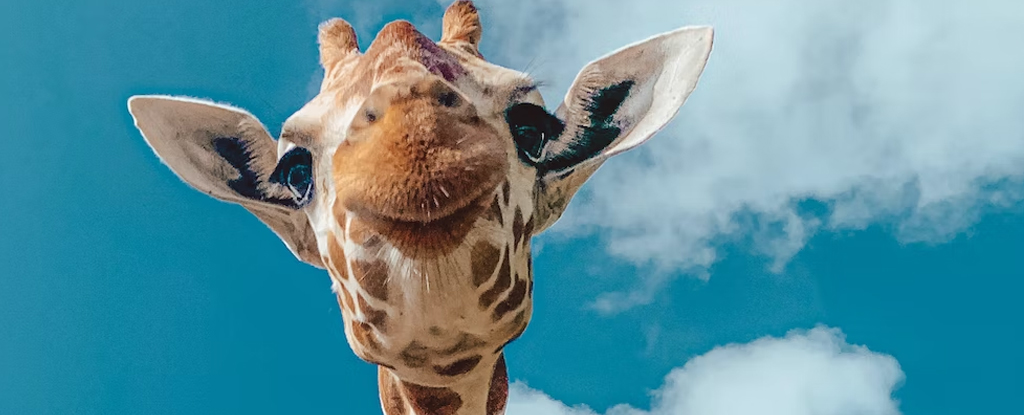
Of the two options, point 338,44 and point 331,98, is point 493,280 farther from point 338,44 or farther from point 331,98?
point 338,44

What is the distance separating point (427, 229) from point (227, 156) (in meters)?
1.58

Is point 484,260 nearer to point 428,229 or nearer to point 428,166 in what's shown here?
point 428,229

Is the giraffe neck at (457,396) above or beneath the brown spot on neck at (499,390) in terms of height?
beneath

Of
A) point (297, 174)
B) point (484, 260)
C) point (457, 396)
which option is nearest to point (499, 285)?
point (484, 260)

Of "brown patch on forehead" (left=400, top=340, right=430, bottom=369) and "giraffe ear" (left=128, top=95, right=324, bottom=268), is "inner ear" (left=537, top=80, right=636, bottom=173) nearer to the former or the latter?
"brown patch on forehead" (left=400, top=340, right=430, bottom=369)

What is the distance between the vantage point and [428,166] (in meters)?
2.65

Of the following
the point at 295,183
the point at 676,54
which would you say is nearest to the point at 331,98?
the point at 295,183

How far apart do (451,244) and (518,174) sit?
1.83ft

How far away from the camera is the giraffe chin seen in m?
2.75

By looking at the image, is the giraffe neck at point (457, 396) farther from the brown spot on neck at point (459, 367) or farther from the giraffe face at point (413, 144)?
the giraffe face at point (413, 144)

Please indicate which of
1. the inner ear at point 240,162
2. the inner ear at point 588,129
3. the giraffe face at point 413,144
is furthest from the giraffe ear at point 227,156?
the inner ear at point 588,129

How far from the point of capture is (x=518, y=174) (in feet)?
10.9

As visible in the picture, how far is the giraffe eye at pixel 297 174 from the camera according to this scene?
3.42 meters

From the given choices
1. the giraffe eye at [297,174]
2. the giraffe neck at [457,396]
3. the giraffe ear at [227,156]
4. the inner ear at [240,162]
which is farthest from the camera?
the giraffe neck at [457,396]
